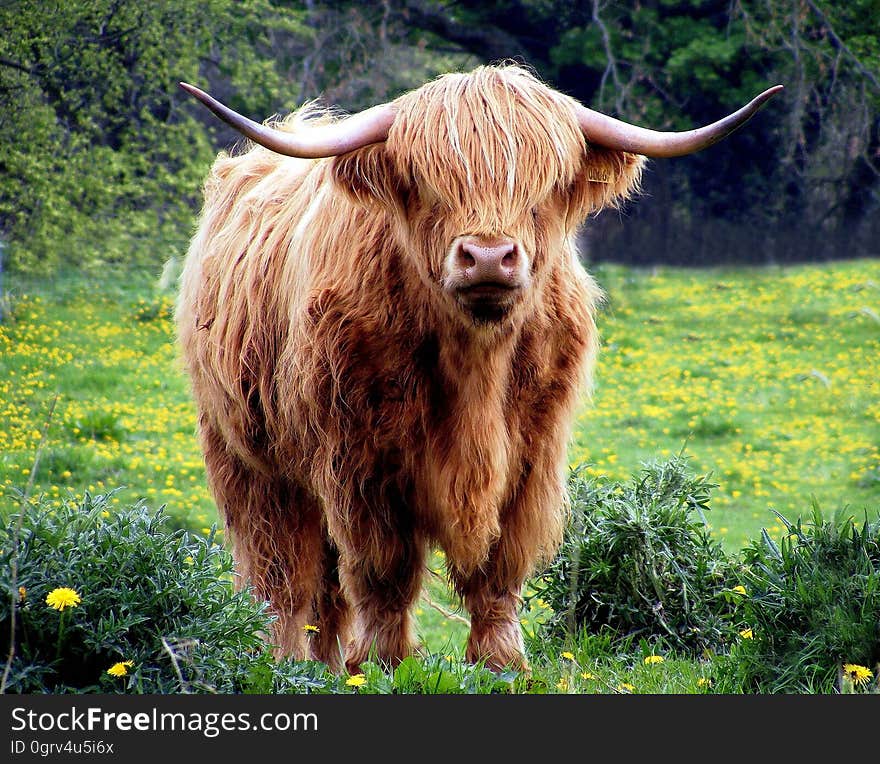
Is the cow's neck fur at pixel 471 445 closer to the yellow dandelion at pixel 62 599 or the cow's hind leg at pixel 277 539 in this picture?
the cow's hind leg at pixel 277 539

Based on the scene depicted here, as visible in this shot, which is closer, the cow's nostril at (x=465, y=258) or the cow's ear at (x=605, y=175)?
the cow's nostril at (x=465, y=258)

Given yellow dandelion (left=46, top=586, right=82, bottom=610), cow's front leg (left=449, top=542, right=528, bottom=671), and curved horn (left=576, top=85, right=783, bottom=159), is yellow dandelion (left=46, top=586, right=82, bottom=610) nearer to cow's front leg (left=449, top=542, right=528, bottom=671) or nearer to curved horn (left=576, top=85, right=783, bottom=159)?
cow's front leg (left=449, top=542, right=528, bottom=671)

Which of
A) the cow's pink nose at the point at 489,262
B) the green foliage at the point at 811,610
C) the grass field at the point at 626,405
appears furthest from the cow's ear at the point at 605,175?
the grass field at the point at 626,405

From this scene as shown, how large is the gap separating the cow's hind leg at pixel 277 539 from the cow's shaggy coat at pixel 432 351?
0.34ft

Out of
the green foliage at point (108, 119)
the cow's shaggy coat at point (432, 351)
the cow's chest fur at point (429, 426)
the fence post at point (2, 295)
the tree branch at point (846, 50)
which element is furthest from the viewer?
the tree branch at point (846, 50)

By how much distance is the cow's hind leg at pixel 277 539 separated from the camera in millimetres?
4305

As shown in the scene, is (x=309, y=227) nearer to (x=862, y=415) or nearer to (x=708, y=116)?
(x=862, y=415)

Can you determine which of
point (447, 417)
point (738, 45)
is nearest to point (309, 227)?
point (447, 417)

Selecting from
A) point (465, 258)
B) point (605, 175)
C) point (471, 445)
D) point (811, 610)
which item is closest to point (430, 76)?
point (605, 175)

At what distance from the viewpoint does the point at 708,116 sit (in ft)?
54.6

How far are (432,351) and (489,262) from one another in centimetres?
58

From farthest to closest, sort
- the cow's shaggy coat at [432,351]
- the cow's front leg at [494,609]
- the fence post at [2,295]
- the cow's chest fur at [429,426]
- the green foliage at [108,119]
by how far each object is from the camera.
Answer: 1. the green foliage at [108,119]
2. the fence post at [2,295]
3. the cow's front leg at [494,609]
4. the cow's chest fur at [429,426]
5. the cow's shaggy coat at [432,351]

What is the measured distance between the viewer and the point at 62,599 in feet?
9.25

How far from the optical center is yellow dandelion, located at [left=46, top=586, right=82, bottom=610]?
2809 millimetres
